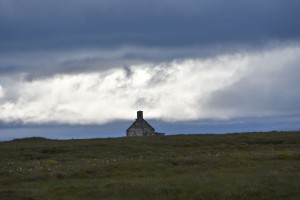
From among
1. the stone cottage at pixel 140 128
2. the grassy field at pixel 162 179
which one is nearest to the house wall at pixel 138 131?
the stone cottage at pixel 140 128

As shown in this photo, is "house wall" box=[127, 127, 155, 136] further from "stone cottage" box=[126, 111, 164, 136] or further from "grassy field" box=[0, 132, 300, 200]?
"grassy field" box=[0, 132, 300, 200]

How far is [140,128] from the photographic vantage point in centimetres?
10425

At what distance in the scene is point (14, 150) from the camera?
2459 inches

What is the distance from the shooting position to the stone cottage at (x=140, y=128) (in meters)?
103

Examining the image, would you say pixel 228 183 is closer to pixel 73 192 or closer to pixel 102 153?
pixel 73 192

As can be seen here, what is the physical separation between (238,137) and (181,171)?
122 feet

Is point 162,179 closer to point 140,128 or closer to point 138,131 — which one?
point 138,131

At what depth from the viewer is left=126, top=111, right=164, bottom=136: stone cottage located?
10344 centimetres

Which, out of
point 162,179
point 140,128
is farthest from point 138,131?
point 162,179

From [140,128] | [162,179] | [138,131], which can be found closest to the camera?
[162,179]

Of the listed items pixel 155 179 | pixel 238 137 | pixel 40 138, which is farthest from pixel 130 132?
pixel 155 179

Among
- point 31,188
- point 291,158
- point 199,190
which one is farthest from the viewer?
point 291,158

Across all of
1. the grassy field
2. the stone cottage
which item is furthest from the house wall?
the grassy field

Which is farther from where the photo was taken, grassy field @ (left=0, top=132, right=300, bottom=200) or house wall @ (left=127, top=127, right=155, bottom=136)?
house wall @ (left=127, top=127, right=155, bottom=136)
